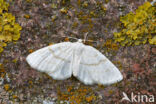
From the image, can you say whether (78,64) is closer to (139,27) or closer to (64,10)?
(64,10)

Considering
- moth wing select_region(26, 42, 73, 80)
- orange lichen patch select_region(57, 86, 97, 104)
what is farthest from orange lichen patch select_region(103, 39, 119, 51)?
orange lichen patch select_region(57, 86, 97, 104)

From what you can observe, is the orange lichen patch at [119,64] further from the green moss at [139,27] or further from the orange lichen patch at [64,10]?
the orange lichen patch at [64,10]

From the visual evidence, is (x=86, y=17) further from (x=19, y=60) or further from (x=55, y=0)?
(x=19, y=60)

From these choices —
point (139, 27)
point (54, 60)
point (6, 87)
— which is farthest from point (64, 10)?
point (6, 87)

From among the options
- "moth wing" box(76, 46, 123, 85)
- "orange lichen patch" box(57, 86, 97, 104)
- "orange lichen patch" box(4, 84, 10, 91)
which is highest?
"moth wing" box(76, 46, 123, 85)

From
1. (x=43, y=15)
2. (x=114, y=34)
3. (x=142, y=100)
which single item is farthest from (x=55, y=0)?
(x=142, y=100)

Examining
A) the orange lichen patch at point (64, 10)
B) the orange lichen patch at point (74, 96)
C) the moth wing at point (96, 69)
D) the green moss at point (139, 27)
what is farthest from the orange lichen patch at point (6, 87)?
the green moss at point (139, 27)

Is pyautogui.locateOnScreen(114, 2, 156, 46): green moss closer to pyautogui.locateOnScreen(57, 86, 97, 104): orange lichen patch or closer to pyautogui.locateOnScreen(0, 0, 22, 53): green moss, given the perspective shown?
pyautogui.locateOnScreen(57, 86, 97, 104): orange lichen patch
